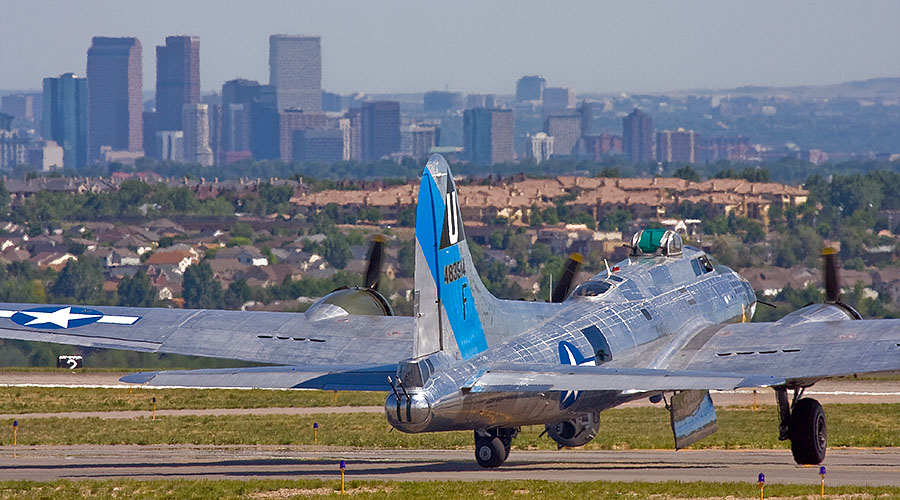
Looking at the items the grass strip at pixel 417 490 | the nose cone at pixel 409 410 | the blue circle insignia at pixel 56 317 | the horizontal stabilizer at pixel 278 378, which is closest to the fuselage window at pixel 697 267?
the grass strip at pixel 417 490

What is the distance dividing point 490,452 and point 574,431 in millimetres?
3063

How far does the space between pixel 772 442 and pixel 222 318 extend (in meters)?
17.9

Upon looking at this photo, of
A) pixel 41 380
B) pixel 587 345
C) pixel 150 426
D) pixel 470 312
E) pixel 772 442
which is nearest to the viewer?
pixel 470 312

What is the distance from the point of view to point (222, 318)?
4472cm

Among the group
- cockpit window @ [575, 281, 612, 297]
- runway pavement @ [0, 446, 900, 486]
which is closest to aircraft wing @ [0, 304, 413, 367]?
runway pavement @ [0, 446, 900, 486]

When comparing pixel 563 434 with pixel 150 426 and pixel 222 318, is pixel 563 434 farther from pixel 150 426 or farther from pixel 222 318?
pixel 150 426

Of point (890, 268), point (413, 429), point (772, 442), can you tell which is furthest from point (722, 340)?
point (890, 268)

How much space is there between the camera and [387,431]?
5628 centimetres

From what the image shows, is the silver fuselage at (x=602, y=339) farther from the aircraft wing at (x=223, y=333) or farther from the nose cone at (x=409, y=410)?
the aircraft wing at (x=223, y=333)

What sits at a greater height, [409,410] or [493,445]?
Answer: [409,410]

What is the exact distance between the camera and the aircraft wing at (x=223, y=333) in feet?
138

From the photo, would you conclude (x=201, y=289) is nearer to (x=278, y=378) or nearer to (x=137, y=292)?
(x=137, y=292)

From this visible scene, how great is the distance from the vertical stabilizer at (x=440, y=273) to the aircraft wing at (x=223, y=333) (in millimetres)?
5317

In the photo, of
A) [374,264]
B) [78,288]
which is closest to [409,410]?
[374,264]
